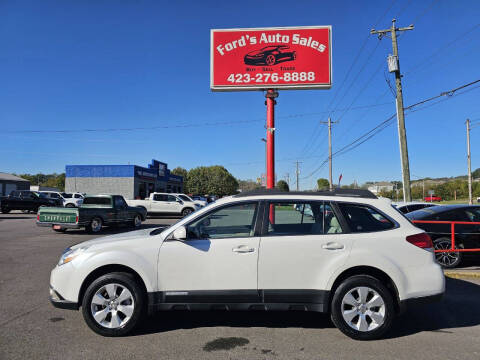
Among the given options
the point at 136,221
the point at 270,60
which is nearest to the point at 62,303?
the point at 136,221

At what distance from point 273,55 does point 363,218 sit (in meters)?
12.6

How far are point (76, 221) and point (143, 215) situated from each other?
4.82 metres

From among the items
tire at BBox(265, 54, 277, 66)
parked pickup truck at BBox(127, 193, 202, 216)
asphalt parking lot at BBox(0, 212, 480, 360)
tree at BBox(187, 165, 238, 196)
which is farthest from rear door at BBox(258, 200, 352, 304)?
tree at BBox(187, 165, 238, 196)

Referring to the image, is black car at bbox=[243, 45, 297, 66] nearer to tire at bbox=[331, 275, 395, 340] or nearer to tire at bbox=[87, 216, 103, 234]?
tire at bbox=[87, 216, 103, 234]

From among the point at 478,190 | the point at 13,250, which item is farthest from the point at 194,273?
the point at 478,190

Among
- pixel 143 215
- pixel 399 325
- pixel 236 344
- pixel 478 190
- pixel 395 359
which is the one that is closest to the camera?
pixel 395 359

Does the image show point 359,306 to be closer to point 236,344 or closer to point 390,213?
point 390,213

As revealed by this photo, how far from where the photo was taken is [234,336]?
3922 millimetres

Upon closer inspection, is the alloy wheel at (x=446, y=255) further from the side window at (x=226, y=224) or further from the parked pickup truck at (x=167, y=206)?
the parked pickup truck at (x=167, y=206)

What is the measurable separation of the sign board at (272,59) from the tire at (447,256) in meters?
9.30

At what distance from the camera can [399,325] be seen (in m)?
4.32

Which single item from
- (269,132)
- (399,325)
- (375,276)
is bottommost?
(399,325)

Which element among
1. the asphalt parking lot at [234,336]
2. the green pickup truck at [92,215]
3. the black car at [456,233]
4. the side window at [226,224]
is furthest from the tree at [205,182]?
the side window at [226,224]

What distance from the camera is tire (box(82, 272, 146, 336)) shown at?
12.6 feet
